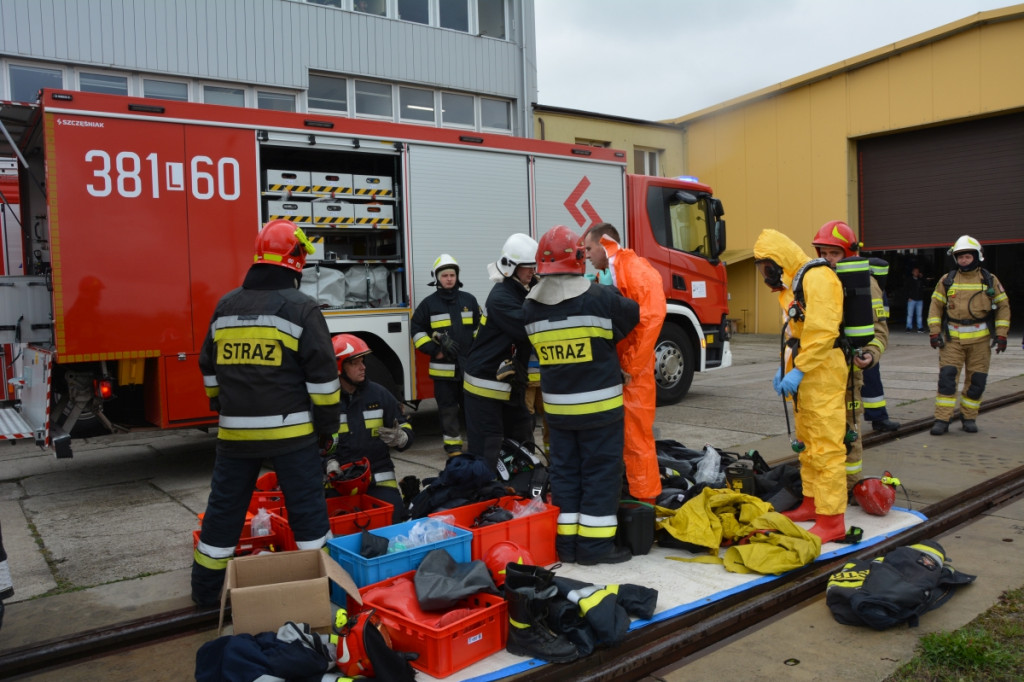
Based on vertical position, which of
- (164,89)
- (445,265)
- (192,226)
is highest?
(164,89)

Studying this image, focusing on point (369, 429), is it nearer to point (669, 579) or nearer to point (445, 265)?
point (669, 579)

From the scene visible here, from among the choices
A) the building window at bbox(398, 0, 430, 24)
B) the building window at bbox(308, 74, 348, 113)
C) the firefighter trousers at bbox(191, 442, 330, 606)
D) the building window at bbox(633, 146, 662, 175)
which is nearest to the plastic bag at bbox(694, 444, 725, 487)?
the firefighter trousers at bbox(191, 442, 330, 606)

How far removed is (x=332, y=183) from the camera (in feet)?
24.5

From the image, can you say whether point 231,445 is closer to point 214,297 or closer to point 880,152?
point 214,297

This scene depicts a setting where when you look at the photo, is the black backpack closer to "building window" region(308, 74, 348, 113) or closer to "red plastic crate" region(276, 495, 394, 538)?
"red plastic crate" region(276, 495, 394, 538)

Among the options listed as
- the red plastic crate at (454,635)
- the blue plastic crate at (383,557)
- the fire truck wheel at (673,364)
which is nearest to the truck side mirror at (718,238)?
the fire truck wheel at (673,364)

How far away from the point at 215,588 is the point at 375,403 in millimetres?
1422

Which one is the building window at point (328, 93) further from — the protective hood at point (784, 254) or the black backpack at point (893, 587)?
the black backpack at point (893, 587)

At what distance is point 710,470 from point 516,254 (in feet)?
6.72

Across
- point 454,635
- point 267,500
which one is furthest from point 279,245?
point 454,635

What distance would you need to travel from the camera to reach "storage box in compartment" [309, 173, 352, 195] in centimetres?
735

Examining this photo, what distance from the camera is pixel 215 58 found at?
44.0ft

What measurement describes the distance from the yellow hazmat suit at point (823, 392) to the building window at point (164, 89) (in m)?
11.9

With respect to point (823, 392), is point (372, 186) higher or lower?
higher
